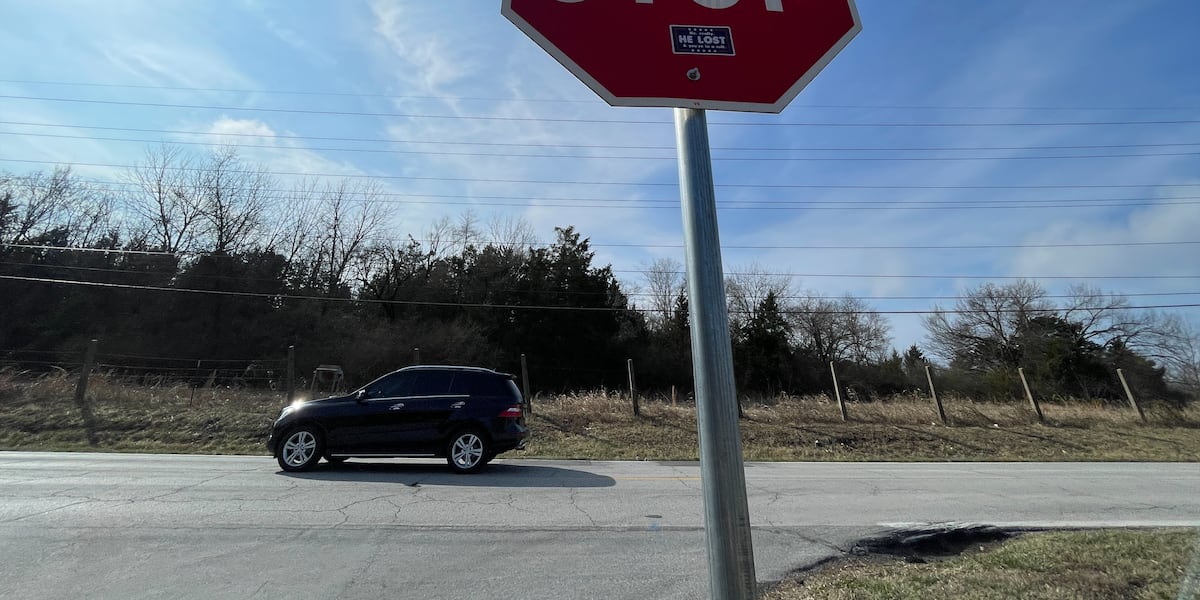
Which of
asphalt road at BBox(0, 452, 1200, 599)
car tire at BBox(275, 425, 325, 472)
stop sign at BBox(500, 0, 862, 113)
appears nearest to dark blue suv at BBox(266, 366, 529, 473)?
car tire at BBox(275, 425, 325, 472)

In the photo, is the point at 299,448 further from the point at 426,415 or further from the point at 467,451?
the point at 467,451

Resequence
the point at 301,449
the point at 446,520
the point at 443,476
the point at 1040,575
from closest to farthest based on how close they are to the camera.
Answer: the point at 1040,575 → the point at 446,520 → the point at 443,476 → the point at 301,449

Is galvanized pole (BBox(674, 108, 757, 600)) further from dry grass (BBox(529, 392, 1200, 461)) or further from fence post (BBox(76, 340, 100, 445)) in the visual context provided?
fence post (BBox(76, 340, 100, 445))

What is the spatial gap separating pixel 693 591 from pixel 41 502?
7707 mm

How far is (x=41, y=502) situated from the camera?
662 cm

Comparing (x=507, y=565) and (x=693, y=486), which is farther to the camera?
(x=693, y=486)

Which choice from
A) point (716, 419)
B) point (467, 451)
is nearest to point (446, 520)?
point (467, 451)

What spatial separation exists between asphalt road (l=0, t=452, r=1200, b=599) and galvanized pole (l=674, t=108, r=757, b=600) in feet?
10.8

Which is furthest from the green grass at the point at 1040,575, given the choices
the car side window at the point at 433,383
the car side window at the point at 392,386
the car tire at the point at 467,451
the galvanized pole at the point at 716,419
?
the car side window at the point at 392,386

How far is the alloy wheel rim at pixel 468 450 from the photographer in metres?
9.44

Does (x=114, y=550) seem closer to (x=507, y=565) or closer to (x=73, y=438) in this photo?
(x=507, y=565)

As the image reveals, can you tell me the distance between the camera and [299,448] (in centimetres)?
930

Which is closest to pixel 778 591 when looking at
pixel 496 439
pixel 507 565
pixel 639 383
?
pixel 507 565

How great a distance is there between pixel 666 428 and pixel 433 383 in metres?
8.10
